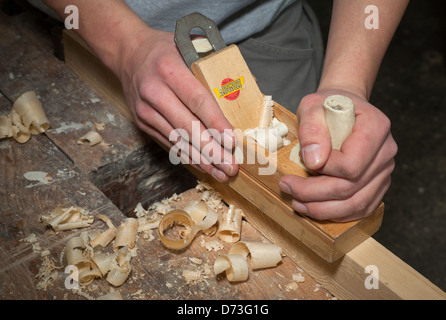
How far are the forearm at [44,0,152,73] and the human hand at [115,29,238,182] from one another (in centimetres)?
1

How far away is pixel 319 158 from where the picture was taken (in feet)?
2.85

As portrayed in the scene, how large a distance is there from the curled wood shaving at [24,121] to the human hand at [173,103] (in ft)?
0.79

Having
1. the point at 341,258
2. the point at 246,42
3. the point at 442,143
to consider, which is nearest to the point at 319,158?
the point at 341,258

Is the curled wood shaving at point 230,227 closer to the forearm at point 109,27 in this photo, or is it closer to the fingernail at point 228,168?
the fingernail at point 228,168

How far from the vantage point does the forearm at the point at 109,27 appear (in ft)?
3.77

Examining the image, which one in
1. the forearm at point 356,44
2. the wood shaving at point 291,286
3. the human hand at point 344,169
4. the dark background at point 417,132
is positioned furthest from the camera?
the dark background at point 417,132

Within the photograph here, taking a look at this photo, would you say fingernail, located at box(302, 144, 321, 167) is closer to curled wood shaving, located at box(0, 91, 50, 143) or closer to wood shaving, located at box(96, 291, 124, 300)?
wood shaving, located at box(96, 291, 124, 300)

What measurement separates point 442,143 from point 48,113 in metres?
1.93

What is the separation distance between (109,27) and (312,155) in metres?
0.60

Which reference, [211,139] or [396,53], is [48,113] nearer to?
[211,139]

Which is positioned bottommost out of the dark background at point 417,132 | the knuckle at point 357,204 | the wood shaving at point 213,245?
the dark background at point 417,132

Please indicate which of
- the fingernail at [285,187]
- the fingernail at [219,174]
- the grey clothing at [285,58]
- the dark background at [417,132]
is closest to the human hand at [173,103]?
the fingernail at [219,174]

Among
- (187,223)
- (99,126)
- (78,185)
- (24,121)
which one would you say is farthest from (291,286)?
(24,121)

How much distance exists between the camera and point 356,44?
1.16 metres
